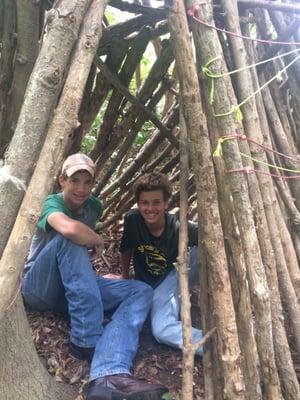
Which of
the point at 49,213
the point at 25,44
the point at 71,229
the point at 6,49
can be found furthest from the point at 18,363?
the point at 6,49

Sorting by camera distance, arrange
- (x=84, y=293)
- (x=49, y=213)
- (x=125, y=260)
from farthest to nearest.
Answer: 1. (x=125, y=260)
2. (x=49, y=213)
3. (x=84, y=293)

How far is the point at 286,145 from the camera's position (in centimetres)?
265

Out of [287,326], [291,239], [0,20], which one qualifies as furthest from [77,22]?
[287,326]

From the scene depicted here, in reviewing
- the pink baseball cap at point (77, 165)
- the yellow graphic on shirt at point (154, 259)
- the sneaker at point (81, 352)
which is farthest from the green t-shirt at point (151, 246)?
the sneaker at point (81, 352)

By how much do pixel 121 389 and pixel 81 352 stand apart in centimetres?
39

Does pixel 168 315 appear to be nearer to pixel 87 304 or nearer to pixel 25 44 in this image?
pixel 87 304

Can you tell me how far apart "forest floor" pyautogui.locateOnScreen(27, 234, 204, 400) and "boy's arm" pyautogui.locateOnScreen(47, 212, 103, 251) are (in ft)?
2.09

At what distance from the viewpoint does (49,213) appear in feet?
8.54

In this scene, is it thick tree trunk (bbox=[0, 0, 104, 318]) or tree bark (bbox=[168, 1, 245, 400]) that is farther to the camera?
tree bark (bbox=[168, 1, 245, 400])

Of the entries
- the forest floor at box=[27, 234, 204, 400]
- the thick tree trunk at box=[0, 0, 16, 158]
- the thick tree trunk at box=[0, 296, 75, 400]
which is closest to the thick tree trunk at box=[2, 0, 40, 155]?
the thick tree trunk at box=[0, 0, 16, 158]

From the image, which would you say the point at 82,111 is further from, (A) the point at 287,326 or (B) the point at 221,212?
(A) the point at 287,326

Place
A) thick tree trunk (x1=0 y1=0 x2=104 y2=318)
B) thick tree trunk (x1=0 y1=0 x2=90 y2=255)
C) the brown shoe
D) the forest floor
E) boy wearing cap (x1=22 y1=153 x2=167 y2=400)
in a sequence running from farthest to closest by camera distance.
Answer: the forest floor
boy wearing cap (x1=22 y1=153 x2=167 y2=400)
the brown shoe
thick tree trunk (x1=0 y1=0 x2=90 y2=255)
thick tree trunk (x1=0 y1=0 x2=104 y2=318)

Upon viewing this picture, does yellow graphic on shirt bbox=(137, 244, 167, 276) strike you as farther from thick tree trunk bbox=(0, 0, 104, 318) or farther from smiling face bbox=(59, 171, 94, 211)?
thick tree trunk bbox=(0, 0, 104, 318)

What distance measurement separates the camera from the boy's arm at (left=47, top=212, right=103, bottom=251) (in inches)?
98.3
